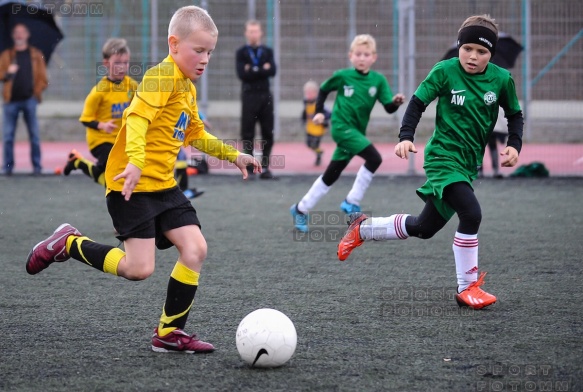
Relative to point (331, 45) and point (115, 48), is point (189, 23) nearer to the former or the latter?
point (115, 48)

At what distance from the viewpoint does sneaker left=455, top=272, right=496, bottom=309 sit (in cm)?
534

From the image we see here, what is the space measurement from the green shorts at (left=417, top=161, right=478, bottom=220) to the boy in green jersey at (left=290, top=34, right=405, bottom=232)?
3.30m

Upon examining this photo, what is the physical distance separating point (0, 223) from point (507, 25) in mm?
10044

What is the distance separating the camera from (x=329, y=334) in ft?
15.7

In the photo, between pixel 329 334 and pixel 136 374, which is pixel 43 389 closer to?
pixel 136 374

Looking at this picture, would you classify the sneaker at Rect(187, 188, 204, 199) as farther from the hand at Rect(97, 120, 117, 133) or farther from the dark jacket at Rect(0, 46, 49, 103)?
the dark jacket at Rect(0, 46, 49, 103)

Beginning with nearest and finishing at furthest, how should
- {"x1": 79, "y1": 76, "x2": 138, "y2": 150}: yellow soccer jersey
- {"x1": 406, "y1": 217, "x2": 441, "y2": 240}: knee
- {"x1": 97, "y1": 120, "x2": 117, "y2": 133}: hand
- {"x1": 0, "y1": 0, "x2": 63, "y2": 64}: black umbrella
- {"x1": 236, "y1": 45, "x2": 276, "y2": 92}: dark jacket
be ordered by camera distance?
{"x1": 406, "y1": 217, "x2": 441, "y2": 240}: knee < {"x1": 97, "y1": 120, "x2": 117, "y2": 133}: hand < {"x1": 79, "y1": 76, "x2": 138, "y2": 150}: yellow soccer jersey < {"x1": 236, "y1": 45, "x2": 276, "y2": 92}: dark jacket < {"x1": 0, "y1": 0, "x2": 63, "y2": 64}: black umbrella

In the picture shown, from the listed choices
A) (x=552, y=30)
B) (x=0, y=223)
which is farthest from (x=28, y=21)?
(x=552, y=30)

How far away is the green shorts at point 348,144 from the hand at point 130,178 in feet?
16.0

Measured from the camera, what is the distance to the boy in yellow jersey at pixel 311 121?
15.2 m

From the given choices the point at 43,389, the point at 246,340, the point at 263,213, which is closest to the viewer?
the point at 43,389

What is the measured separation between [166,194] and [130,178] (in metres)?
0.44

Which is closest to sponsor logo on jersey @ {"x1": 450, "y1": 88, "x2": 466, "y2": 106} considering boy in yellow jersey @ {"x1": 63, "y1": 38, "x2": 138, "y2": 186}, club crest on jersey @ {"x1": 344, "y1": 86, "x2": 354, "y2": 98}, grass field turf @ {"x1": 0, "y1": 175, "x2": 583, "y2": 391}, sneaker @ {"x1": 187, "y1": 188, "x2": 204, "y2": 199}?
grass field turf @ {"x1": 0, "y1": 175, "x2": 583, "y2": 391}

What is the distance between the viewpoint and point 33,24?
47.8 ft
